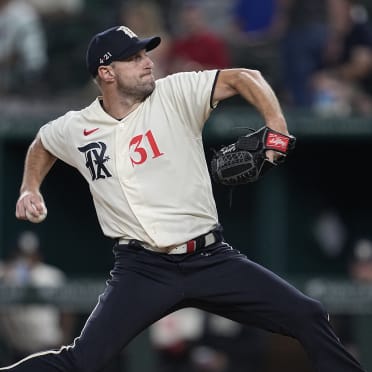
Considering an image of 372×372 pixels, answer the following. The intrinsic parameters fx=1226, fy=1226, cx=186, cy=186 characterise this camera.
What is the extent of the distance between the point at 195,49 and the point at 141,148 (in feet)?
16.3

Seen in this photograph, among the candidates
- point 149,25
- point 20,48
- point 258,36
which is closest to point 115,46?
point 149,25

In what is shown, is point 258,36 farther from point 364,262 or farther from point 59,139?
point 59,139

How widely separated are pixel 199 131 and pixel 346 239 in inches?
257

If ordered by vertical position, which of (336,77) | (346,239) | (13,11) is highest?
(13,11)

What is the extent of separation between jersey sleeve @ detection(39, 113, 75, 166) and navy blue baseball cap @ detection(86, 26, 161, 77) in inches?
13.2

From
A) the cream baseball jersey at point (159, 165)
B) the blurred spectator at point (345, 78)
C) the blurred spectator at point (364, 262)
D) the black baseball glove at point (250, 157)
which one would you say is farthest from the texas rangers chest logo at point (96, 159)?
the blurred spectator at point (345, 78)

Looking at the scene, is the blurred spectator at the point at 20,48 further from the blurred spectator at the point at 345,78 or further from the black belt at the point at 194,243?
the black belt at the point at 194,243

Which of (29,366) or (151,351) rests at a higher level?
(29,366)

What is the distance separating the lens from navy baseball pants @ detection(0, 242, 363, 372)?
5.63 m

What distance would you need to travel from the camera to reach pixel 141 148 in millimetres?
5816

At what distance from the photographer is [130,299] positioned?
18.7 feet

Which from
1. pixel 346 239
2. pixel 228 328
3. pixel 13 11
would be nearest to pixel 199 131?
pixel 228 328

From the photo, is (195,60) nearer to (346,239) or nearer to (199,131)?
(346,239)

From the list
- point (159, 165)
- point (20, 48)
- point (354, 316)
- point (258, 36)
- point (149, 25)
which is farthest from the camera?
point (258, 36)
